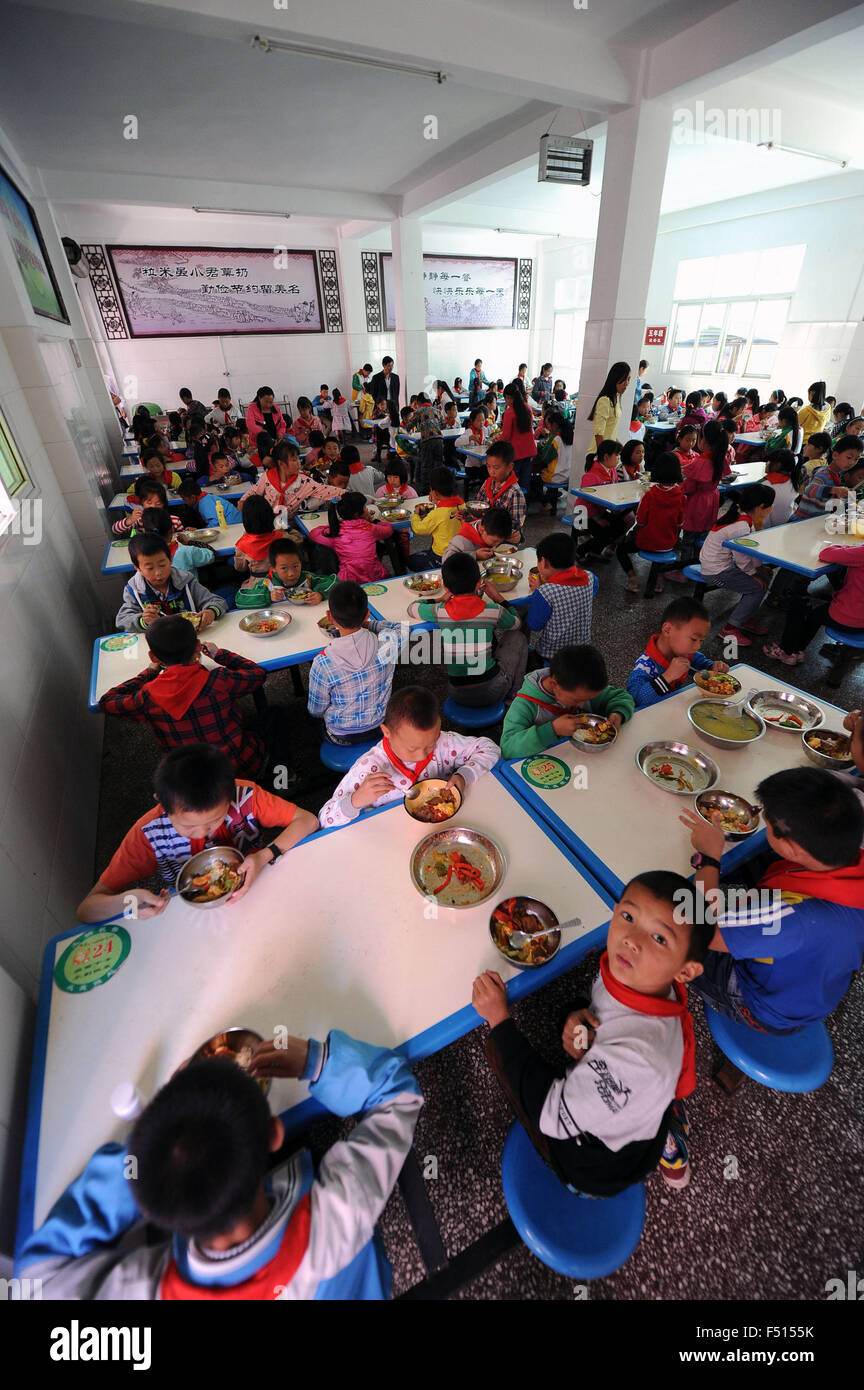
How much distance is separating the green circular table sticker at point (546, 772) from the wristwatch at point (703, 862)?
1.44 ft

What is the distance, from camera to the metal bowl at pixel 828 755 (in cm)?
192

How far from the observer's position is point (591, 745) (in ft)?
6.51

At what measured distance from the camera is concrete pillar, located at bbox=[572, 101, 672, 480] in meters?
4.95

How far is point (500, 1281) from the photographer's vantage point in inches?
58.1

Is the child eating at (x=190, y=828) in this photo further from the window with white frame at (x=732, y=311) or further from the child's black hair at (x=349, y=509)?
the window with white frame at (x=732, y=311)

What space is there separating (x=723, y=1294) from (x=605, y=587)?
4.74 meters

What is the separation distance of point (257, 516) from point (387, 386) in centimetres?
812

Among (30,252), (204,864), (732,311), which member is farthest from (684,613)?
Result: (732,311)

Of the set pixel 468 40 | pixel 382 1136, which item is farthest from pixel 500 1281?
pixel 468 40

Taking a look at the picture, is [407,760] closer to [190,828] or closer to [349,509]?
[190,828]

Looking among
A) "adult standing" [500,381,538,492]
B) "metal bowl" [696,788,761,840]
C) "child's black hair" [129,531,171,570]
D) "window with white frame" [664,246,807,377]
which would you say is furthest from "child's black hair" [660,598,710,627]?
"window with white frame" [664,246,807,377]

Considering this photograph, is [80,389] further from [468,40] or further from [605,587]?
[605,587]

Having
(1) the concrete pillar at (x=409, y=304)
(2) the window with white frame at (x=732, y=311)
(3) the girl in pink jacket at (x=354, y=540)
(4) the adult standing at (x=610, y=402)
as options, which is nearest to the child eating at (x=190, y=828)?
(3) the girl in pink jacket at (x=354, y=540)

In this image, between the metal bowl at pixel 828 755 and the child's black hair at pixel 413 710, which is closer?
the child's black hair at pixel 413 710
